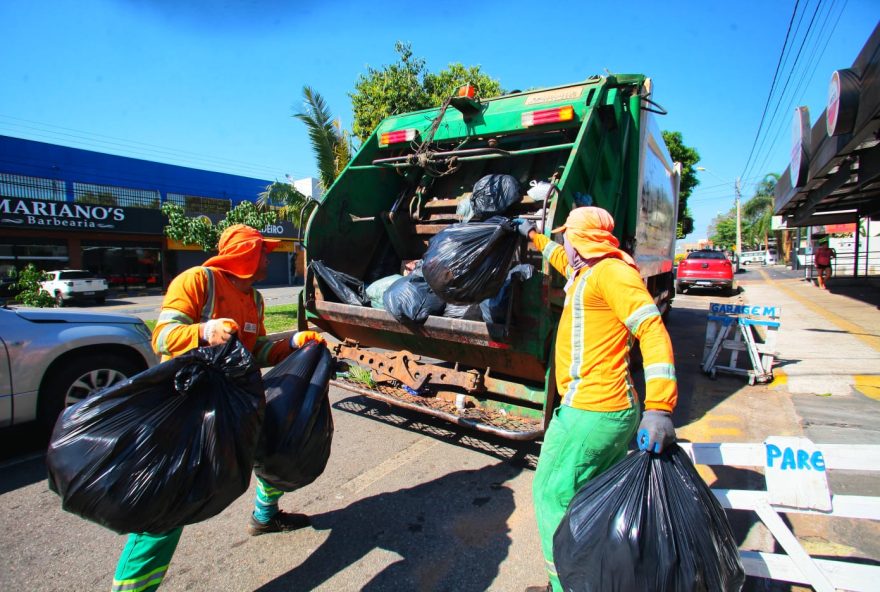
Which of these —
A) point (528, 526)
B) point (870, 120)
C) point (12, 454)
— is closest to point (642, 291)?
point (528, 526)

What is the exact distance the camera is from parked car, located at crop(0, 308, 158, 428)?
3.35m

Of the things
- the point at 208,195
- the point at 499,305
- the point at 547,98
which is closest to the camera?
the point at 499,305

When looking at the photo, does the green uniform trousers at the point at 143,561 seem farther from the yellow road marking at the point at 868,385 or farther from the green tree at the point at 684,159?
the green tree at the point at 684,159

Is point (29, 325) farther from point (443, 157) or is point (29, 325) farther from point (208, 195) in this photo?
point (208, 195)

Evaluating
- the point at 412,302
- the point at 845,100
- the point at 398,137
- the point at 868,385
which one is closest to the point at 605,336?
the point at 412,302

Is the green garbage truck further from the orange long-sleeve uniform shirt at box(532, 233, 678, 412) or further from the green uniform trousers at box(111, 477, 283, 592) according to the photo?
the green uniform trousers at box(111, 477, 283, 592)

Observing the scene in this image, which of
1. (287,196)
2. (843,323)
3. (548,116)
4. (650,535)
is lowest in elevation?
(843,323)

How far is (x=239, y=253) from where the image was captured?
7.06ft

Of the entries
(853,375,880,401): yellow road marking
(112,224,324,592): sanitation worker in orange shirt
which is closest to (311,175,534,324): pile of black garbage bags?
(112,224,324,592): sanitation worker in orange shirt

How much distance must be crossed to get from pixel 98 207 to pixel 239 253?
21708mm

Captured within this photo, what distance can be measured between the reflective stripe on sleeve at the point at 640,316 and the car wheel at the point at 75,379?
3480mm

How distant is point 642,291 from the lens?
176 cm

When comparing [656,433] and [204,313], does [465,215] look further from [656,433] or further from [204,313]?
[656,433]

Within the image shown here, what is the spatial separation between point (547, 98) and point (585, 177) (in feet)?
2.67
